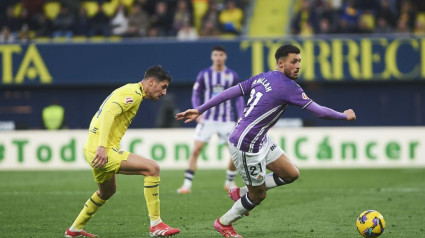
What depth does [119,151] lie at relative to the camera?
28.0 feet

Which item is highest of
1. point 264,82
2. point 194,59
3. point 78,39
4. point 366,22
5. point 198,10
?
point 198,10

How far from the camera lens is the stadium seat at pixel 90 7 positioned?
80.8 ft

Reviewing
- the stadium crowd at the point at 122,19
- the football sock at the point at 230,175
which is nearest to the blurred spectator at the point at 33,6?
the stadium crowd at the point at 122,19

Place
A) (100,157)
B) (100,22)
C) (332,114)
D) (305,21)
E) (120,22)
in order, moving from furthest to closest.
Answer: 1. (100,22)
2. (120,22)
3. (305,21)
4. (332,114)
5. (100,157)

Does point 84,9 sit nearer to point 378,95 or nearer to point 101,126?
point 378,95

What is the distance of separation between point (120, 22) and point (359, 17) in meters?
6.98

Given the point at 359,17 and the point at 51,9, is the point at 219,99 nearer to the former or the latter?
the point at 359,17

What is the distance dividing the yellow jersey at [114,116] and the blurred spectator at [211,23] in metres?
14.2

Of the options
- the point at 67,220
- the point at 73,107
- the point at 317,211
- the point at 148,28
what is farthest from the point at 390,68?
the point at 67,220

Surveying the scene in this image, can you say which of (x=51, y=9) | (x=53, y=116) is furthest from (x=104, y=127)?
(x=51, y=9)

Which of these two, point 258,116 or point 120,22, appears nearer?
point 258,116

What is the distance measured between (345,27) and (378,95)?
2.13 meters

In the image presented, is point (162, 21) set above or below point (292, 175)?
above

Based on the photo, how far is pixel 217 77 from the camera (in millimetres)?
14023
